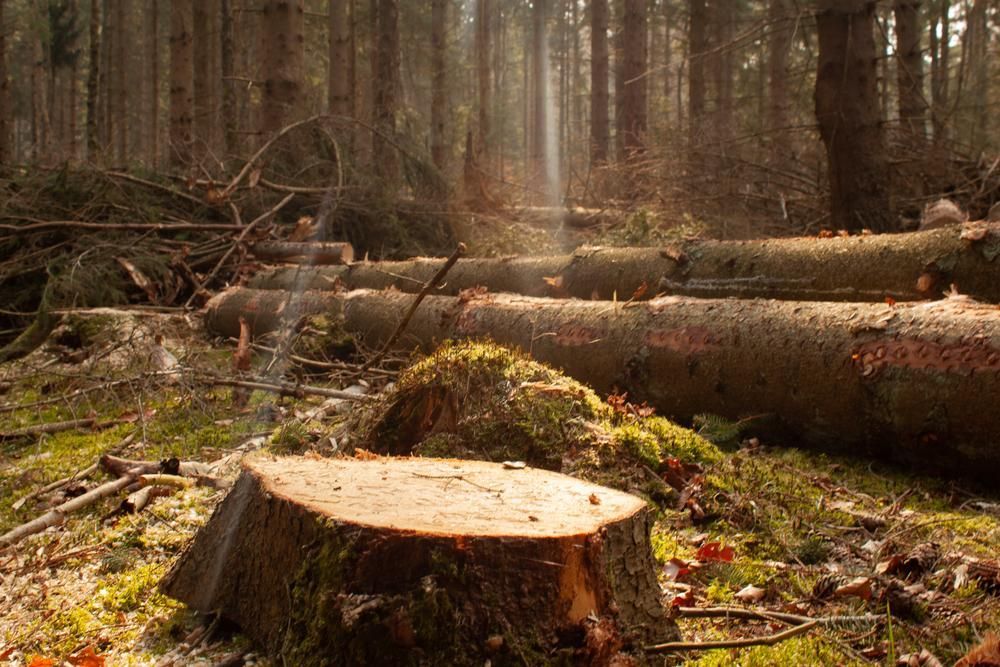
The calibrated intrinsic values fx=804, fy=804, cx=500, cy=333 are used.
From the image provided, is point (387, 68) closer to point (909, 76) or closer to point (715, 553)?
point (909, 76)

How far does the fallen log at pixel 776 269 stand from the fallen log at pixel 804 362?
522mm

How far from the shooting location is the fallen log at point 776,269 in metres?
4.58

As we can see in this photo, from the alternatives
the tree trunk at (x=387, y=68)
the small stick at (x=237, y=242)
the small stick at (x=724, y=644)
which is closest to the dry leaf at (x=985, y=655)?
the small stick at (x=724, y=644)

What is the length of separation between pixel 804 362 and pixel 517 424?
1.63m

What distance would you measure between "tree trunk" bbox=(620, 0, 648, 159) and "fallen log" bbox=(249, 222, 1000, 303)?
8.82m

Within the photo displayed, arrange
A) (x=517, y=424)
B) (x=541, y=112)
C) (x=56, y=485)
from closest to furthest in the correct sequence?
(x=517, y=424)
(x=56, y=485)
(x=541, y=112)

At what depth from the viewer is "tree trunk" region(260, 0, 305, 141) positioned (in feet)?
38.1

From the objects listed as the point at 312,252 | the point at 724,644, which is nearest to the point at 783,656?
the point at 724,644

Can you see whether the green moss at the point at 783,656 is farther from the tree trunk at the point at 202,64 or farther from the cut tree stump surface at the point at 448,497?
the tree trunk at the point at 202,64

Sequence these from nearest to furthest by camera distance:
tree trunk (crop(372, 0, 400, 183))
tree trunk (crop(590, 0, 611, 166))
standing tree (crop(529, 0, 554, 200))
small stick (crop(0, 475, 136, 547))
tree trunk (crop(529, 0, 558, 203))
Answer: small stick (crop(0, 475, 136, 547)), tree trunk (crop(372, 0, 400, 183)), tree trunk (crop(590, 0, 611, 166)), tree trunk (crop(529, 0, 558, 203)), standing tree (crop(529, 0, 554, 200))

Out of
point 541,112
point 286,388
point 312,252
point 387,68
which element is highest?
point 541,112

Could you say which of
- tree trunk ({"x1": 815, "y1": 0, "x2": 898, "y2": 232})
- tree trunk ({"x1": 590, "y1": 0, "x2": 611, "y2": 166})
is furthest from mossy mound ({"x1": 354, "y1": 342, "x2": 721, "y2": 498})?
tree trunk ({"x1": 590, "y1": 0, "x2": 611, "y2": 166})

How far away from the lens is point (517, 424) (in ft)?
11.4

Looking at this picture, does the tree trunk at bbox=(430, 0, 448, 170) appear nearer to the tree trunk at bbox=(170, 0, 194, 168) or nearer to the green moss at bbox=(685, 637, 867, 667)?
the tree trunk at bbox=(170, 0, 194, 168)
